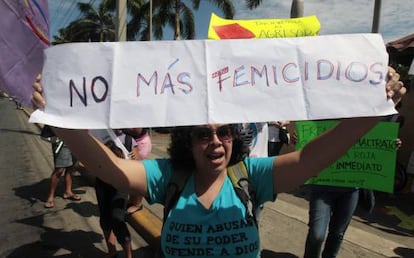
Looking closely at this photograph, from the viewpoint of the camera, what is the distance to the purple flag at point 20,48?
211cm

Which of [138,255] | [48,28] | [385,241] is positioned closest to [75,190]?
[138,255]

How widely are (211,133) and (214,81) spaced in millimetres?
258

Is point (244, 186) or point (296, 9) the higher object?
point (296, 9)

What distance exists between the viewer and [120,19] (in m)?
10.5

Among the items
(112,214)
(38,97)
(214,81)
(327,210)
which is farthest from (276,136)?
(38,97)

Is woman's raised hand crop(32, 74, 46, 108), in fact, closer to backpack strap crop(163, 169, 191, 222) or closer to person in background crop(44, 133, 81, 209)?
backpack strap crop(163, 169, 191, 222)

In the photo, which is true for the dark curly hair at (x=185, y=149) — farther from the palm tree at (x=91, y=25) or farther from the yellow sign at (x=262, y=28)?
the palm tree at (x=91, y=25)

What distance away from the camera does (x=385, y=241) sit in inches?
186

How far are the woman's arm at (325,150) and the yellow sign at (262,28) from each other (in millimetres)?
2109

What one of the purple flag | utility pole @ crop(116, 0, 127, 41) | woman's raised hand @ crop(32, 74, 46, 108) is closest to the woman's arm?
woman's raised hand @ crop(32, 74, 46, 108)

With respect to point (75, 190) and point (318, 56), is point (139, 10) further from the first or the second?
point (318, 56)

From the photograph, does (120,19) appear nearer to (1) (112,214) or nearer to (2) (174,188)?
(1) (112,214)

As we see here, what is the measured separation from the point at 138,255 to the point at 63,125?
3.07 m

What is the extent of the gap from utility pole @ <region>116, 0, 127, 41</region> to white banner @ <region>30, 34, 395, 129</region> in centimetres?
894
